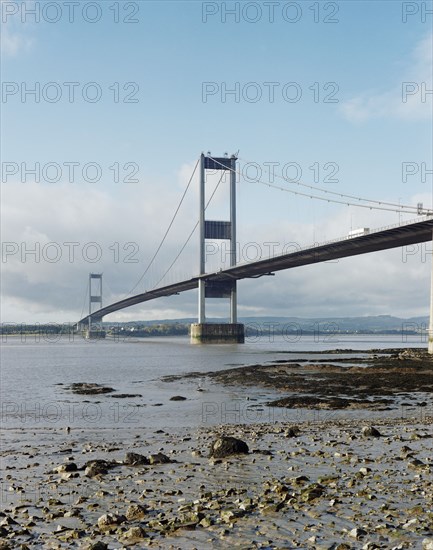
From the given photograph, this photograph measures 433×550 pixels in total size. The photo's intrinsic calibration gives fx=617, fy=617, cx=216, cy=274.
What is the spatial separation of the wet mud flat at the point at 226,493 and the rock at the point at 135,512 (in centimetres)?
2

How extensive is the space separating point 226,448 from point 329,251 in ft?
237

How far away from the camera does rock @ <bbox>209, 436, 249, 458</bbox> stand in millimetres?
12844

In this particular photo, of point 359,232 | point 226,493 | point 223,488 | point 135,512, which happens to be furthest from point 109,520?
point 359,232

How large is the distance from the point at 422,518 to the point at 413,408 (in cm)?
1518

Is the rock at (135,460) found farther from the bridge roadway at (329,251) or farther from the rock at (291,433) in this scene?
the bridge roadway at (329,251)

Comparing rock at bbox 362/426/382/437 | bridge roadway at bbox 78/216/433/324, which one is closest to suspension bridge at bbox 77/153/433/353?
bridge roadway at bbox 78/216/433/324

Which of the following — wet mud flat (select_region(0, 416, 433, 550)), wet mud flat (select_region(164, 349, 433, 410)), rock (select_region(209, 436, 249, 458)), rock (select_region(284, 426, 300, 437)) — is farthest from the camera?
wet mud flat (select_region(164, 349, 433, 410))

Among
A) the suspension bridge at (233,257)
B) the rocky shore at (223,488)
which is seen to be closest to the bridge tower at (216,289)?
the suspension bridge at (233,257)

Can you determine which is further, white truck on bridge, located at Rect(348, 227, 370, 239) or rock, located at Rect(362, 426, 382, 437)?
white truck on bridge, located at Rect(348, 227, 370, 239)

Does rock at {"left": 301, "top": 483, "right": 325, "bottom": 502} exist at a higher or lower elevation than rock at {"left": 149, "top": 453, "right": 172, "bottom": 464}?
higher

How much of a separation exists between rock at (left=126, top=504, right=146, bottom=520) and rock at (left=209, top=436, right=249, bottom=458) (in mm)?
4148

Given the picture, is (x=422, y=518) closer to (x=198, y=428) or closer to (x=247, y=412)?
(x=198, y=428)

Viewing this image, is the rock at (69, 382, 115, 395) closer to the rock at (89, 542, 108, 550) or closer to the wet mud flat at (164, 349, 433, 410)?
the wet mud flat at (164, 349, 433, 410)

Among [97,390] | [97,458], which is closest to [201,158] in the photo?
[97,390]
